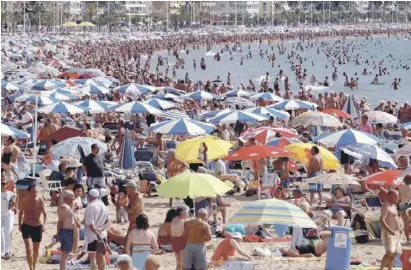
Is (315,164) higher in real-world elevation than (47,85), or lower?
lower

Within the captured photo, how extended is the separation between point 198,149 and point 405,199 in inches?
158

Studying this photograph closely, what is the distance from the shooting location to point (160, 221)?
40.1ft

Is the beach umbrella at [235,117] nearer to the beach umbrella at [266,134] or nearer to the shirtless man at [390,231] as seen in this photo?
the beach umbrella at [266,134]

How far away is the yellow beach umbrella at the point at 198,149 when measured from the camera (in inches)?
542

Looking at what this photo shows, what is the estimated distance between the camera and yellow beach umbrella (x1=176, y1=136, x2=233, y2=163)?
13766 mm

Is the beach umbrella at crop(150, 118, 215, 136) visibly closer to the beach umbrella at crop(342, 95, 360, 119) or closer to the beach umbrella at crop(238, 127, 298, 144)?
the beach umbrella at crop(238, 127, 298, 144)

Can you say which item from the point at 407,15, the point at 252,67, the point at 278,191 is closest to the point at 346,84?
the point at 252,67

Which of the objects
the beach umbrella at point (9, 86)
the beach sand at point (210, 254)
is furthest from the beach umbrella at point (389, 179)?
the beach umbrella at point (9, 86)

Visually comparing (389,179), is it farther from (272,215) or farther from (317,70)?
(317,70)

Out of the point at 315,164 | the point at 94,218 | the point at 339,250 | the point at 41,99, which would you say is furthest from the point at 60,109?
the point at 339,250

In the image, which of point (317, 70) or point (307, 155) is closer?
point (307, 155)

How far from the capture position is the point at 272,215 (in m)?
8.88

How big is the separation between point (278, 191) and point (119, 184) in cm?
222

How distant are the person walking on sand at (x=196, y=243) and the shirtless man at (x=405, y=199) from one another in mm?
3267
